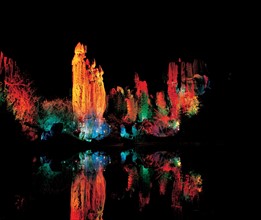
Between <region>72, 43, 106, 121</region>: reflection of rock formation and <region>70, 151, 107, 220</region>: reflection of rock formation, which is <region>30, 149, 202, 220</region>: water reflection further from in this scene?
<region>72, 43, 106, 121</region>: reflection of rock formation

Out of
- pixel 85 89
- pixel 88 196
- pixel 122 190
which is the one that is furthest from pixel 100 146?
pixel 88 196

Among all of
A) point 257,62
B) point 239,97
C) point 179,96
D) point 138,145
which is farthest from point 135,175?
point 179,96

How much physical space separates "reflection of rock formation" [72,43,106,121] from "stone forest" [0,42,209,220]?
0.21 ft

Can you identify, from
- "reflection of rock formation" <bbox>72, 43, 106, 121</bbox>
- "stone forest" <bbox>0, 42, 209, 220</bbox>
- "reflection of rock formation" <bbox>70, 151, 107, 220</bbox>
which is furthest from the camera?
"reflection of rock formation" <bbox>72, 43, 106, 121</bbox>

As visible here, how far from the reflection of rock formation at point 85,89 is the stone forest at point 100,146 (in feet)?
0.21

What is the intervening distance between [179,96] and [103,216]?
85.7 feet

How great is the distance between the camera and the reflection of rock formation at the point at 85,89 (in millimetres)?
25094

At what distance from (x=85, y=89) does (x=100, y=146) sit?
3.85 m

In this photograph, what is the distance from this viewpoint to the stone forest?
6719 mm

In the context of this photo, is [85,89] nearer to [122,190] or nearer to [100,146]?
[100,146]

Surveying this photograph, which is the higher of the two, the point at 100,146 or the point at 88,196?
the point at 100,146

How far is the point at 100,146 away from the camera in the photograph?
25.8 m

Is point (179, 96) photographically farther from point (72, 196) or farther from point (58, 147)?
point (72, 196)

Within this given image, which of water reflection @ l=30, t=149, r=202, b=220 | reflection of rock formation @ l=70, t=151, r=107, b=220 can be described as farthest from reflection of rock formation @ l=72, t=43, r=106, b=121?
reflection of rock formation @ l=70, t=151, r=107, b=220
